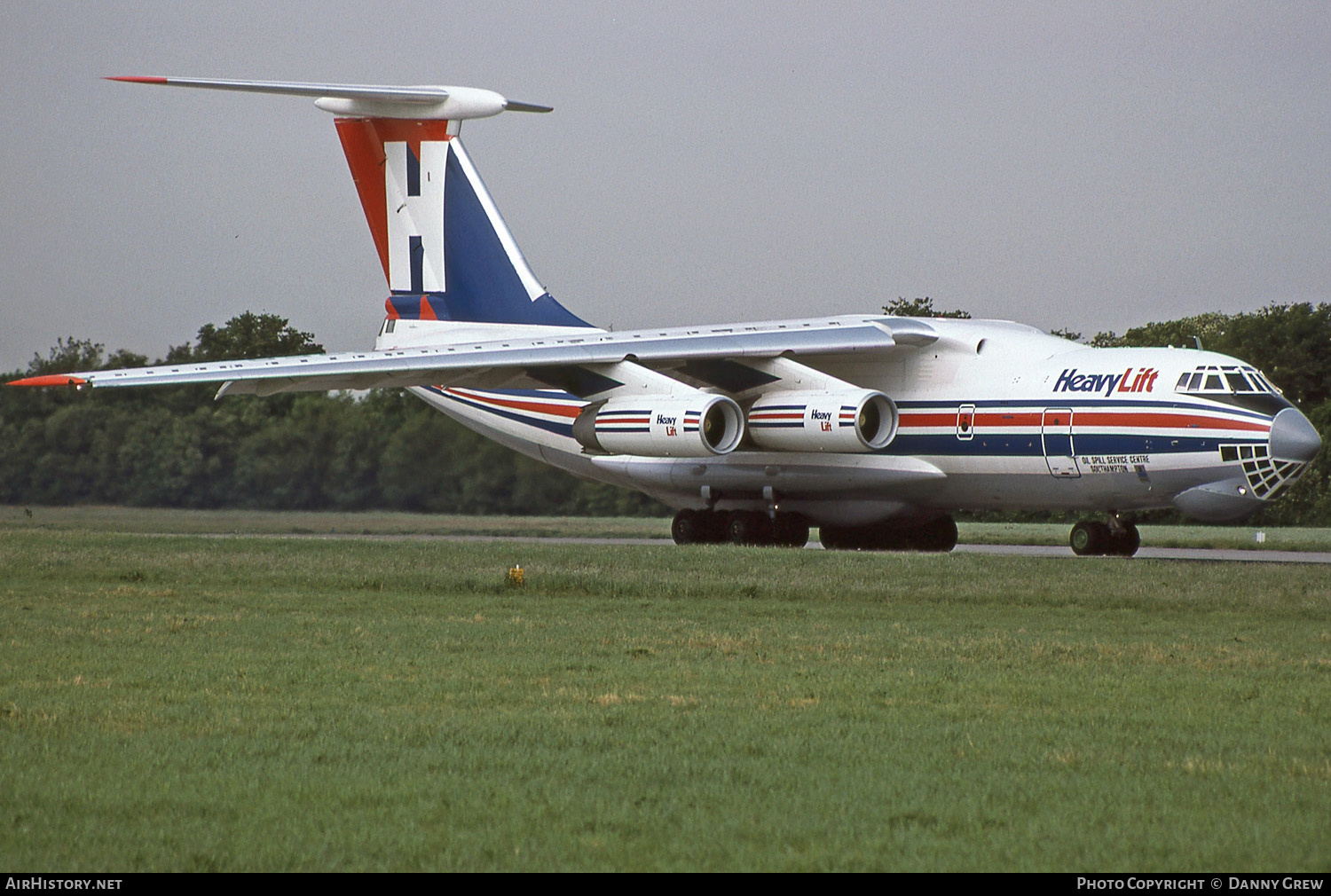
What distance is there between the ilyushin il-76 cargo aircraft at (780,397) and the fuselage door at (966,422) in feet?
0.08

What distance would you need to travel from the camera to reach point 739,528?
69.7 feet

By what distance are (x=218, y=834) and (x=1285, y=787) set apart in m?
3.76

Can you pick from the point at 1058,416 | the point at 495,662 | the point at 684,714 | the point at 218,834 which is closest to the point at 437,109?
the point at 1058,416

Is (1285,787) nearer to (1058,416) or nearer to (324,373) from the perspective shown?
(1058,416)

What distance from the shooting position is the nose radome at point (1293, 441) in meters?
16.6

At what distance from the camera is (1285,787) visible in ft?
17.6

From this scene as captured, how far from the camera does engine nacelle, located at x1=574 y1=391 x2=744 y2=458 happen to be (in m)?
19.0

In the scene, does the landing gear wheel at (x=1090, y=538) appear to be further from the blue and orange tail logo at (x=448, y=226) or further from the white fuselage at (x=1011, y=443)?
the blue and orange tail logo at (x=448, y=226)

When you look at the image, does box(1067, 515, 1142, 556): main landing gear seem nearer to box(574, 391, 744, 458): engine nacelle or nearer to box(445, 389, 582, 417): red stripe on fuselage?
box(574, 391, 744, 458): engine nacelle

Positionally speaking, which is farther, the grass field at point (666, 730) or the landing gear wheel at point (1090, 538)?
the landing gear wheel at point (1090, 538)

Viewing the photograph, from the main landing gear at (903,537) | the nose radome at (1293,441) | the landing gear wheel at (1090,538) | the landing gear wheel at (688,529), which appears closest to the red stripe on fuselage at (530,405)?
the landing gear wheel at (688,529)

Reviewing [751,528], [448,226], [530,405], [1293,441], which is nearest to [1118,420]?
[1293,441]

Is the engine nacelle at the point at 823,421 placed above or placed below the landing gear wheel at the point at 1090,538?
above

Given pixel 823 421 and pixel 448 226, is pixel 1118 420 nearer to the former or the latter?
pixel 823 421
